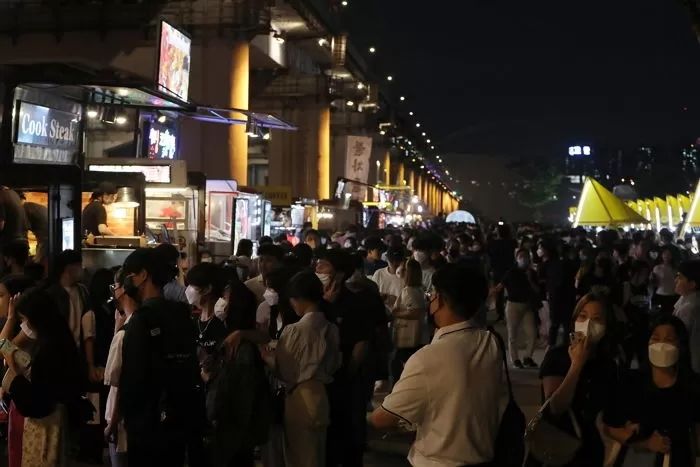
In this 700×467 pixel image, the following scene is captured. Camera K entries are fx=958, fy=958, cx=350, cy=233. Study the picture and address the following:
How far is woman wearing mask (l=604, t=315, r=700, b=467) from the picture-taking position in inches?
191

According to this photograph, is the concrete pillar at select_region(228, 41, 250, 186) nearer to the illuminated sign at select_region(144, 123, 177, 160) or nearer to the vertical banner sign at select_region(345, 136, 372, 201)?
the illuminated sign at select_region(144, 123, 177, 160)

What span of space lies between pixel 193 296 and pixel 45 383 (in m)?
2.16

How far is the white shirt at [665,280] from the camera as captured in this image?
13.6 m

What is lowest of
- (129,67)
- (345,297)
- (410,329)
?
(410,329)

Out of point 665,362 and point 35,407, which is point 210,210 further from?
point 665,362

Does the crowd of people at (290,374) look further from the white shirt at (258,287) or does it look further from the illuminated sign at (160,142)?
the illuminated sign at (160,142)

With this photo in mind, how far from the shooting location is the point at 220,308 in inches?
267

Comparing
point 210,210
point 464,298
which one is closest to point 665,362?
point 464,298

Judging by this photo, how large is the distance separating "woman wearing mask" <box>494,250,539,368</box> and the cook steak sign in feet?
23.6

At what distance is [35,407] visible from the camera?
561 centimetres

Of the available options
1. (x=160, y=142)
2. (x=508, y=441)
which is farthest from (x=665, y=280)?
(x=160, y=142)

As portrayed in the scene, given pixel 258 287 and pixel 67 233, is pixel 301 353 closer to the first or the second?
pixel 258 287

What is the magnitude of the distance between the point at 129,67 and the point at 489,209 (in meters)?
152

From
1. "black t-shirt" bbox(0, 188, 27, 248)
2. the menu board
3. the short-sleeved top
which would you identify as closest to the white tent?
the menu board
